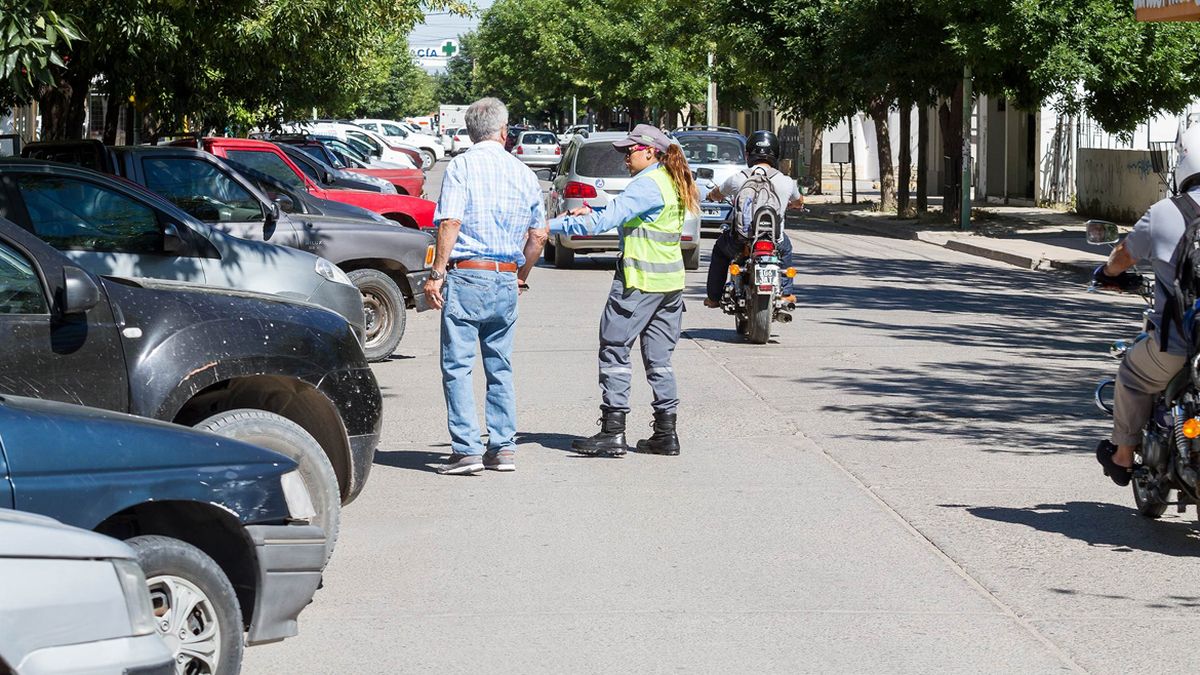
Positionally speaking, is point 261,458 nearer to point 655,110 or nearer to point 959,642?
point 959,642

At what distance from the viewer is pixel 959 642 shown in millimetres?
5754

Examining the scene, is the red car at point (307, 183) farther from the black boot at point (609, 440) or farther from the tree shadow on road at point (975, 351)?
the black boot at point (609, 440)

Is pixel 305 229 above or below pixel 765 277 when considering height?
above

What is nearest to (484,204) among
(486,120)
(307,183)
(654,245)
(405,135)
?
(486,120)

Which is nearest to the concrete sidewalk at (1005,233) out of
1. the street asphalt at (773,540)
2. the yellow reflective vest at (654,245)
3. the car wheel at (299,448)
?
the street asphalt at (773,540)

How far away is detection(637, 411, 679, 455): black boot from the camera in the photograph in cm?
924

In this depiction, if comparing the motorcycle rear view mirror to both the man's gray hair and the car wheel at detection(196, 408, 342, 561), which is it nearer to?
the man's gray hair

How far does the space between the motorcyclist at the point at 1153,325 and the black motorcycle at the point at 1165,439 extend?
0.16 feet

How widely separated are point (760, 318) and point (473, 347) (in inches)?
225

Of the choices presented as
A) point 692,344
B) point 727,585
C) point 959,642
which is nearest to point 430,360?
point 692,344

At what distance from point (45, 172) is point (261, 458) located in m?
4.70

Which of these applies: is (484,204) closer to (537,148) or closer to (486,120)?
(486,120)

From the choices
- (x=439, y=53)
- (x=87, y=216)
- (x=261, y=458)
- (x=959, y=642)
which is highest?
(x=439, y=53)

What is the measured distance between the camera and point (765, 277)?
13.9 m
